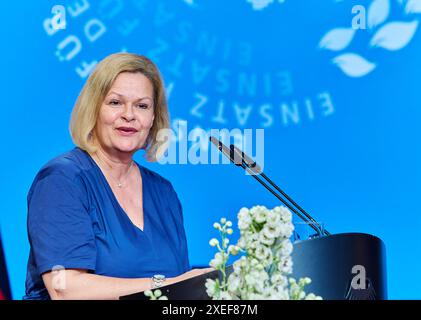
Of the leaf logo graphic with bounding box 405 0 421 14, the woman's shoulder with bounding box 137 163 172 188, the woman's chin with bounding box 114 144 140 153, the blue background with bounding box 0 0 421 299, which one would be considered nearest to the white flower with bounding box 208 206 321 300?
the woman's chin with bounding box 114 144 140 153

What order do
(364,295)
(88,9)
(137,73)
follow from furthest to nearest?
(88,9), (137,73), (364,295)

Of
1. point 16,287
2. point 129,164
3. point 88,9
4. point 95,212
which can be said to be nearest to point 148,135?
point 129,164

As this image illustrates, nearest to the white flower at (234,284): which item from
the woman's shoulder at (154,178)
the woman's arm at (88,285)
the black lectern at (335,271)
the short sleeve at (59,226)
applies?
the black lectern at (335,271)

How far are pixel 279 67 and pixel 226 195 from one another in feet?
1.99

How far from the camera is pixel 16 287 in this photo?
10.7 ft

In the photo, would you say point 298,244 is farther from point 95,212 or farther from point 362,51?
point 362,51

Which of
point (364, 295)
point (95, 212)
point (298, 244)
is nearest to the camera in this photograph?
point (298, 244)

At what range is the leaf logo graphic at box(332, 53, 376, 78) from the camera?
323cm

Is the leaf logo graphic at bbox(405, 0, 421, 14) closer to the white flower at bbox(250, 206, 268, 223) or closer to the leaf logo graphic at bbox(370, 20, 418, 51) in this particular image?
the leaf logo graphic at bbox(370, 20, 418, 51)

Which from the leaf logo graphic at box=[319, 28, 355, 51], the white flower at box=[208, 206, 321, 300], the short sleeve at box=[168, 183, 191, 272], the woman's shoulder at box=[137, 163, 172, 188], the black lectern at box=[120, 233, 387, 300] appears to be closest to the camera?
the white flower at box=[208, 206, 321, 300]

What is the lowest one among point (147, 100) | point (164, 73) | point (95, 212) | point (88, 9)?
point (95, 212)

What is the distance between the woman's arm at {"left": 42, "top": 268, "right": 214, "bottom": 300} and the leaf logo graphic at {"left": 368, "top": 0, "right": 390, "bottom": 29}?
155cm

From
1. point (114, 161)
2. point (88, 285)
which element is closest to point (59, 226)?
point (88, 285)

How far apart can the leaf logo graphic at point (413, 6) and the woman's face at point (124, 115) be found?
1316 mm
